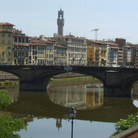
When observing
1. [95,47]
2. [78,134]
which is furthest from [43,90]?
[95,47]

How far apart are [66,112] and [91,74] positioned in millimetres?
24248

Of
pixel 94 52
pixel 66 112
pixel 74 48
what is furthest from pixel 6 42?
pixel 94 52

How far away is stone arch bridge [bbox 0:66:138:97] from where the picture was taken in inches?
2815

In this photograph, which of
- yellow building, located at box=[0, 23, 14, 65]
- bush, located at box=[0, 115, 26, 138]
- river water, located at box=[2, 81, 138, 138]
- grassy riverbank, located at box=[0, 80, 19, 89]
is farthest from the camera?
yellow building, located at box=[0, 23, 14, 65]

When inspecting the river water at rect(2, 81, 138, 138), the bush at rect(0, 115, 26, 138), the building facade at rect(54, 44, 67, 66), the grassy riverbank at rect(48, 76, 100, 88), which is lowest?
the river water at rect(2, 81, 138, 138)

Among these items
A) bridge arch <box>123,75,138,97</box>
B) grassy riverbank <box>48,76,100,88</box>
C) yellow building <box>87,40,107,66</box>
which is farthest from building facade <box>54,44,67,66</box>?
bridge arch <box>123,75,138,97</box>

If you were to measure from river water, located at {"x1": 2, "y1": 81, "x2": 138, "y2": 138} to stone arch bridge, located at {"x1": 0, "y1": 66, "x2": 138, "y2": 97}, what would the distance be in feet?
11.9

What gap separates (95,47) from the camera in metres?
154

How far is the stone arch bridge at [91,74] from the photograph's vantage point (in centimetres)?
7150

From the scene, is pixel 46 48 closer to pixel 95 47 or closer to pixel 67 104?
pixel 95 47

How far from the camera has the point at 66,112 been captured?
171 feet

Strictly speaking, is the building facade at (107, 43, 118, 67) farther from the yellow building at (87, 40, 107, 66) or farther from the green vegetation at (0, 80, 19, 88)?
the green vegetation at (0, 80, 19, 88)

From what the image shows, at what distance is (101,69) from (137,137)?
5685 cm

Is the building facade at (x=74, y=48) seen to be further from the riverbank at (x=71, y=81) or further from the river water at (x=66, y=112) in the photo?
the river water at (x=66, y=112)
